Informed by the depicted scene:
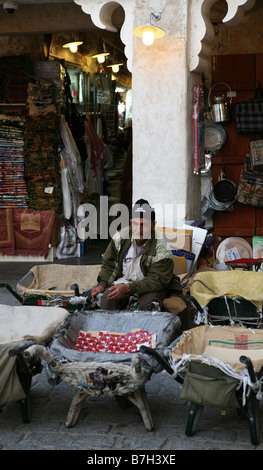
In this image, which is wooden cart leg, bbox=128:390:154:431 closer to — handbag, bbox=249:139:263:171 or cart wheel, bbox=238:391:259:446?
cart wheel, bbox=238:391:259:446

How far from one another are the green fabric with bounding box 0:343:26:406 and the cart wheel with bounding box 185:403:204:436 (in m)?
1.00

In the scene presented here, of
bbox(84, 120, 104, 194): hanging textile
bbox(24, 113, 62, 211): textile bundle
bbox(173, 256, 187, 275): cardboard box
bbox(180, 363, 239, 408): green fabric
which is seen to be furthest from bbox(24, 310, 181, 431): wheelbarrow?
bbox(84, 120, 104, 194): hanging textile

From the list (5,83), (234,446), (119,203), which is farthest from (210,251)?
(119,203)

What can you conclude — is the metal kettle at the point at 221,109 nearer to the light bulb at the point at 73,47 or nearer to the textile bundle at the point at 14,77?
the textile bundle at the point at 14,77

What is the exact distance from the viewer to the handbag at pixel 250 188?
27.2 ft

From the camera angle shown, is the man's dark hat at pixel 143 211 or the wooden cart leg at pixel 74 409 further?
the man's dark hat at pixel 143 211

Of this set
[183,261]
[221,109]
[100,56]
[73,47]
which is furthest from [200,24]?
[100,56]

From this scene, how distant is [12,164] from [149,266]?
4.65 metres

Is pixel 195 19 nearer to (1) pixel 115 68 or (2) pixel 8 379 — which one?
(2) pixel 8 379

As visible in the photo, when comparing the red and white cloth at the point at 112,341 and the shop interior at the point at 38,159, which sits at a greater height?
the shop interior at the point at 38,159

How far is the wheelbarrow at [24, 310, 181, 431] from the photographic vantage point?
3795 mm

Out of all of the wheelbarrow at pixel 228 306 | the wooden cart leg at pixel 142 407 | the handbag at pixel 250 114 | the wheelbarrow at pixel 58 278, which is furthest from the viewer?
the handbag at pixel 250 114

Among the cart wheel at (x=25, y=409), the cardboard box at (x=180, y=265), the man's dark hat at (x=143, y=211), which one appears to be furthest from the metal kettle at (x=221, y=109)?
the cart wheel at (x=25, y=409)

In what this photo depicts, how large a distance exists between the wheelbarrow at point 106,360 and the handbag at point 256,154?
4.18m
